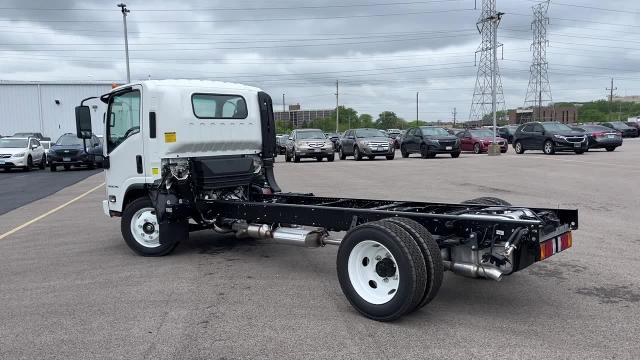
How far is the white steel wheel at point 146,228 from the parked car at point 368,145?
20.6m

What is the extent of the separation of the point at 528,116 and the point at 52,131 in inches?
3794

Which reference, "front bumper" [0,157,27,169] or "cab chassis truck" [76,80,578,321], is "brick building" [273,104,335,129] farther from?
"cab chassis truck" [76,80,578,321]

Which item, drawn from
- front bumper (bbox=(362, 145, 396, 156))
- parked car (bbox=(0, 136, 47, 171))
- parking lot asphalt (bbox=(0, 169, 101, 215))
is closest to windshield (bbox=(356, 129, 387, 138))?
front bumper (bbox=(362, 145, 396, 156))

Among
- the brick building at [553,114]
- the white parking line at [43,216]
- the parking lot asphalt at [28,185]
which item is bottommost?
the parking lot asphalt at [28,185]

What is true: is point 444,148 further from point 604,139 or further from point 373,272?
point 373,272

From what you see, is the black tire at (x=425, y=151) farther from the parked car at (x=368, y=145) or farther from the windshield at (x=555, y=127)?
the windshield at (x=555, y=127)

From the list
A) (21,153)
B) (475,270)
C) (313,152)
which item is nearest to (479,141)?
(313,152)

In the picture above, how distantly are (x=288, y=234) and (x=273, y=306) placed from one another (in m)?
1.23

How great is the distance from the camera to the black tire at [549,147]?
27.4 m

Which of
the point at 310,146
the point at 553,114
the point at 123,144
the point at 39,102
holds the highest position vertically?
the point at 39,102

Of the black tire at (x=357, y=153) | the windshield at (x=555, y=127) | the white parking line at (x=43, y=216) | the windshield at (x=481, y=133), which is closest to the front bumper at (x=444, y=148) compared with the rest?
the black tire at (x=357, y=153)

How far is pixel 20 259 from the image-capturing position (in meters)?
7.44

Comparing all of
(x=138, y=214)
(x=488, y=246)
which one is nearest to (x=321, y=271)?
(x=488, y=246)

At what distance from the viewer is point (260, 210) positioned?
6.55 metres
